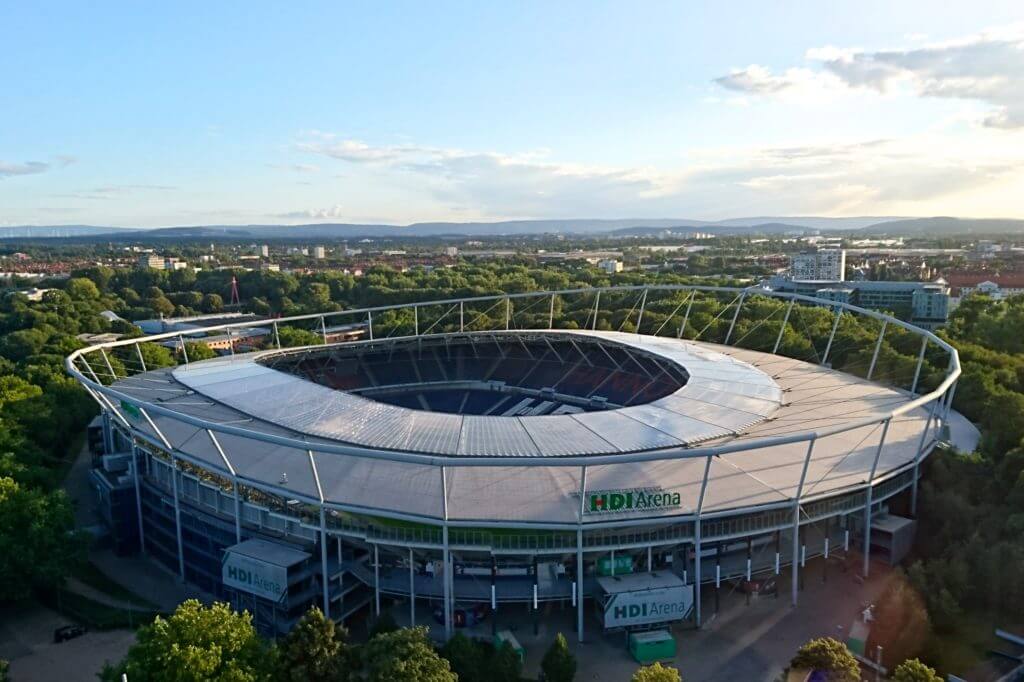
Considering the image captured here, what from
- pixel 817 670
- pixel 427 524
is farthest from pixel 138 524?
pixel 817 670

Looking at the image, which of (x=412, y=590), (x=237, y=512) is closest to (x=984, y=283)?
(x=412, y=590)

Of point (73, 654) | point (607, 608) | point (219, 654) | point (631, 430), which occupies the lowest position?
point (73, 654)

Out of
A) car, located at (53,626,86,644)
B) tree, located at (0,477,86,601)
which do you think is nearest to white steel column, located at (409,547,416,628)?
car, located at (53,626,86,644)

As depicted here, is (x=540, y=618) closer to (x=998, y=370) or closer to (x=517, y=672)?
(x=517, y=672)

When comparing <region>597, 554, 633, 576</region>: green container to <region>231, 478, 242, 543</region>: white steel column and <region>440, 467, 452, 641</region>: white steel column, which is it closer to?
<region>440, 467, 452, 641</region>: white steel column

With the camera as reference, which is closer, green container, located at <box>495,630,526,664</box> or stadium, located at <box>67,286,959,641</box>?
green container, located at <box>495,630,526,664</box>
